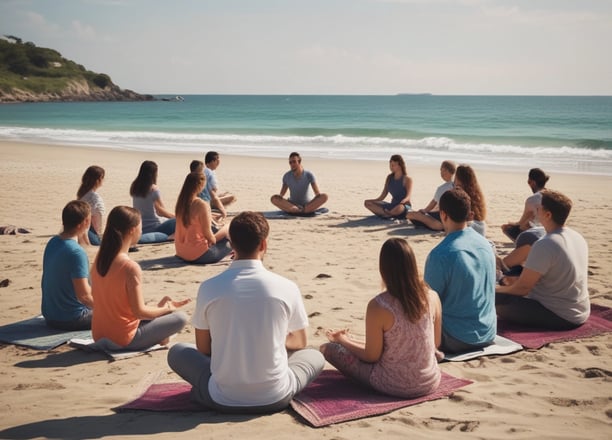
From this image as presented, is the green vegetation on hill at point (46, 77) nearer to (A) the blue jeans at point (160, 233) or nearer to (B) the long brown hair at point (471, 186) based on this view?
(A) the blue jeans at point (160, 233)

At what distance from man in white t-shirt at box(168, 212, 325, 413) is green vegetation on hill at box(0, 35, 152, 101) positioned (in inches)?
3704

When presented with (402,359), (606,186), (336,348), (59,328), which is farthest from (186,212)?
(606,186)

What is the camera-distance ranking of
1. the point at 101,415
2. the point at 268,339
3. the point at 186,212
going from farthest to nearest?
the point at 186,212
the point at 101,415
the point at 268,339

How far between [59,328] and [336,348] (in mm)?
2674

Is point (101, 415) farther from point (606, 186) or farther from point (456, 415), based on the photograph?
point (606, 186)

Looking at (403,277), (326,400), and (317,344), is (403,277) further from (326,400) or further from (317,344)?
(317,344)

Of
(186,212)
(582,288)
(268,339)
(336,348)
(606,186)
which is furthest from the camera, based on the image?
(606,186)

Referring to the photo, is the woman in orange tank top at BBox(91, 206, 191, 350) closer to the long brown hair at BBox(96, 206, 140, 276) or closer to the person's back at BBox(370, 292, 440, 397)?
the long brown hair at BBox(96, 206, 140, 276)

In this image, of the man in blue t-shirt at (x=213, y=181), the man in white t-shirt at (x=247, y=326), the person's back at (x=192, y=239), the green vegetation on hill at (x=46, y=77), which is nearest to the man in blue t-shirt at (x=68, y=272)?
the man in white t-shirt at (x=247, y=326)

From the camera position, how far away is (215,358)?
3.58 metres

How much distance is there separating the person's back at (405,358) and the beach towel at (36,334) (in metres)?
2.72

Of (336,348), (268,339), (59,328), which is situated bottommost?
(59,328)

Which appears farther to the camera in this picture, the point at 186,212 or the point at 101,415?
the point at 186,212

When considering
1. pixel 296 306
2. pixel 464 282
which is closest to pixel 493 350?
pixel 464 282
